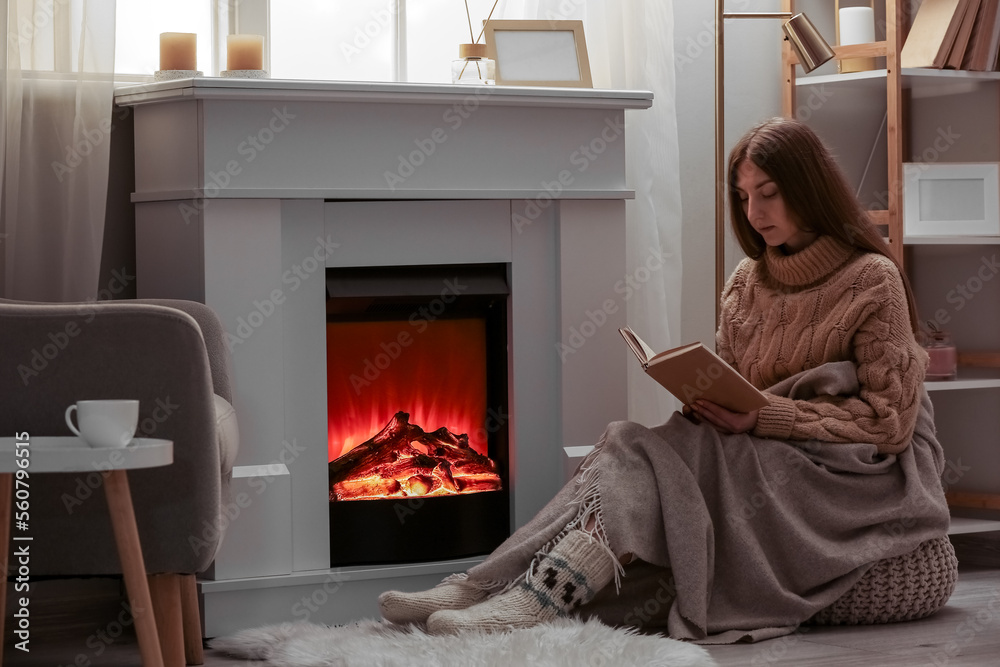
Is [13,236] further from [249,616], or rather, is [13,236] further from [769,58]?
[769,58]

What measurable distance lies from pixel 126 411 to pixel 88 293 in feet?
3.00

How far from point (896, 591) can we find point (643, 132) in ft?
4.02

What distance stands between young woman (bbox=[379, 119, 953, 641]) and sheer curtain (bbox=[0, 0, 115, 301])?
98 cm

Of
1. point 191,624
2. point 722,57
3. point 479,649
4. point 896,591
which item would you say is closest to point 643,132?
point 722,57

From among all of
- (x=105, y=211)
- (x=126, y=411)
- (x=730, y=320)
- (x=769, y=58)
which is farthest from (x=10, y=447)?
(x=769, y=58)

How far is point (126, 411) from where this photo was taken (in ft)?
5.49

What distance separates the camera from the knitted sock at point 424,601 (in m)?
2.18

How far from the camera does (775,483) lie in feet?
7.48

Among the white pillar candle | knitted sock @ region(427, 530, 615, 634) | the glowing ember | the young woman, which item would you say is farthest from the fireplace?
the white pillar candle

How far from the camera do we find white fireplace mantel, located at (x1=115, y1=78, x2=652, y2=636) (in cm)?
237

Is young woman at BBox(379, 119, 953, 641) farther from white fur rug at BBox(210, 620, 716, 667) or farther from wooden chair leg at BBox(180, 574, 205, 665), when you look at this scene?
wooden chair leg at BBox(180, 574, 205, 665)

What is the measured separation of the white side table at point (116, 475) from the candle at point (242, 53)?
3.65 feet

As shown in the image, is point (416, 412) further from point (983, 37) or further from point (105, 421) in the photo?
point (983, 37)

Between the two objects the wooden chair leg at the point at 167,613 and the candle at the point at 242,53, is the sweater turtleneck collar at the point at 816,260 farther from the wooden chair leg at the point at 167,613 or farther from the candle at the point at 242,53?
the wooden chair leg at the point at 167,613
